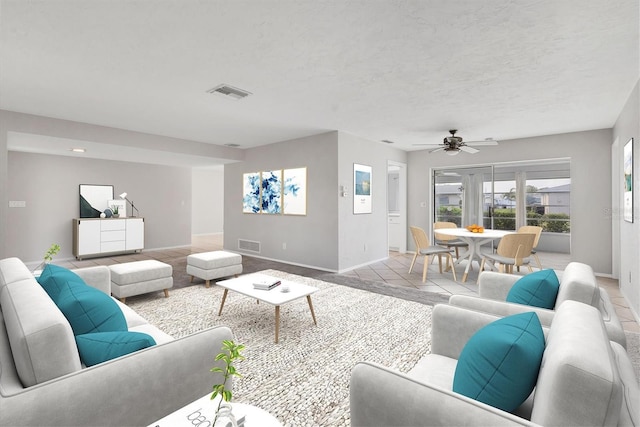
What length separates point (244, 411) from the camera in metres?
1.04

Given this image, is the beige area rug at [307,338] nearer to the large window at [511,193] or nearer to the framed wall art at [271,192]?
the framed wall art at [271,192]

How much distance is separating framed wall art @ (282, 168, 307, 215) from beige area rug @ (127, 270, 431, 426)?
2215 mm

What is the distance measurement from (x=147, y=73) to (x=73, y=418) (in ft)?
9.87

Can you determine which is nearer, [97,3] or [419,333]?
[97,3]

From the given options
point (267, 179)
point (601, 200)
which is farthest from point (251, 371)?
point (601, 200)

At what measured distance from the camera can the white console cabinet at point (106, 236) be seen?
6495 millimetres

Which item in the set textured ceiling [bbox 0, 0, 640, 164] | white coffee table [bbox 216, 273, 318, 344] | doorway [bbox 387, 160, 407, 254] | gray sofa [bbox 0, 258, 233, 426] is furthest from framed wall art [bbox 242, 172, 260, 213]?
gray sofa [bbox 0, 258, 233, 426]

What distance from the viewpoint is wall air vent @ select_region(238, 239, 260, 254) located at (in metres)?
6.81

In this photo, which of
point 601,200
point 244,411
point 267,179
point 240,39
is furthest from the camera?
point 267,179

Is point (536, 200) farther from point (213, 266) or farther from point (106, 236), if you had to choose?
point (106, 236)

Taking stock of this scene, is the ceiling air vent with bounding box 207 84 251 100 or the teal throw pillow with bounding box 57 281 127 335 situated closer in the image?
the teal throw pillow with bounding box 57 281 127 335

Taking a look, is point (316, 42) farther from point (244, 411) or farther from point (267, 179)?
point (267, 179)

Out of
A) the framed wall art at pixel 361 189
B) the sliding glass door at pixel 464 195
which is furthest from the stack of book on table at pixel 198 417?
the sliding glass door at pixel 464 195

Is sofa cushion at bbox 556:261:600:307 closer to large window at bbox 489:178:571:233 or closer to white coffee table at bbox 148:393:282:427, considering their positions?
white coffee table at bbox 148:393:282:427
